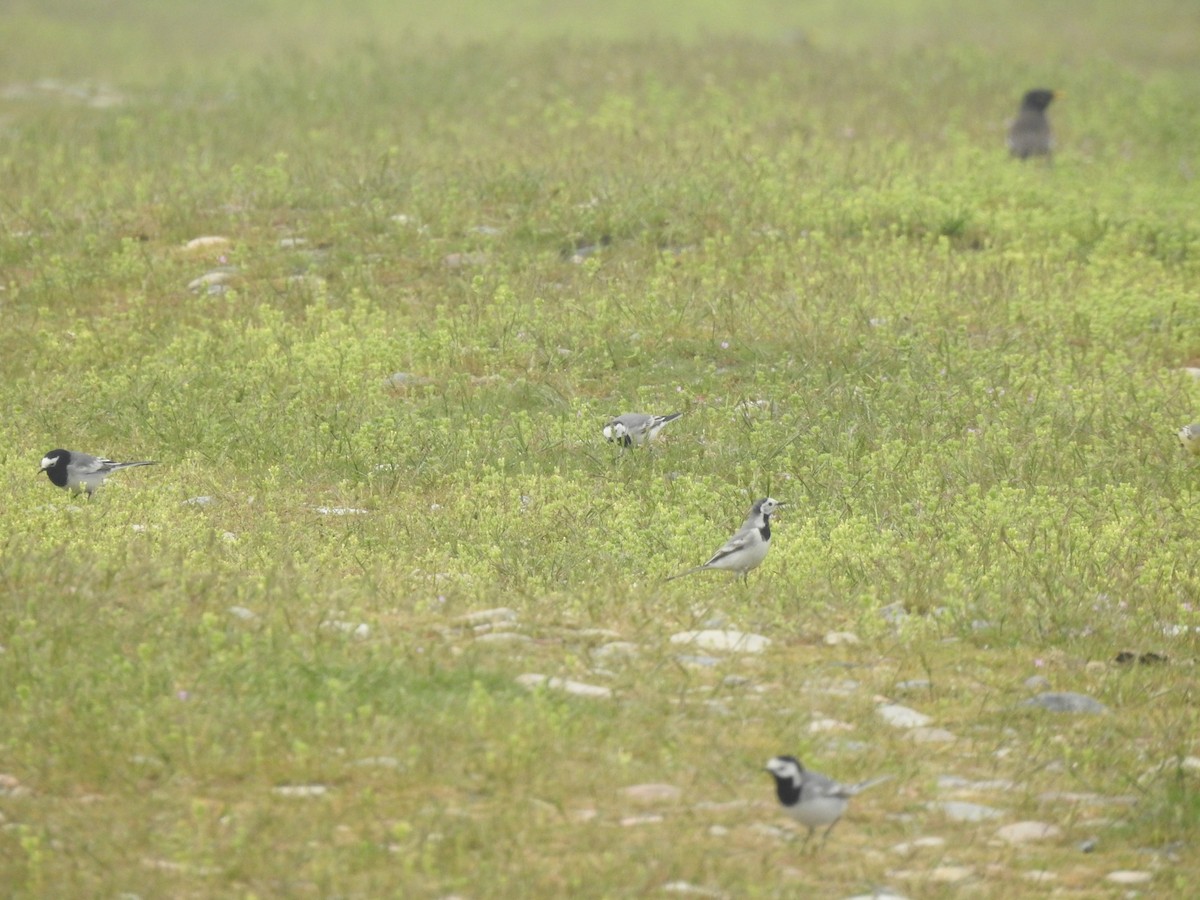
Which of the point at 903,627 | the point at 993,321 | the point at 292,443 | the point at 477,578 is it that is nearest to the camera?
the point at 903,627

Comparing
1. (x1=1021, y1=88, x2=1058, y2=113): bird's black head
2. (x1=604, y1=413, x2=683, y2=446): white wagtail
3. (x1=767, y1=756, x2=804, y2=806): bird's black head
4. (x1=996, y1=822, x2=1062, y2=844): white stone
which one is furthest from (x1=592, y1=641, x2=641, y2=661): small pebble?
(x1=1021, y1=88, x2=1058, y2=113): bird's black head

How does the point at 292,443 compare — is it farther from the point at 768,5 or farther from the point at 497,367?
the point at 768,5

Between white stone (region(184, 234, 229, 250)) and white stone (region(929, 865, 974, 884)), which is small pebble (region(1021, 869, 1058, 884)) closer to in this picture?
white stone (region(929, 865, 974, 884))

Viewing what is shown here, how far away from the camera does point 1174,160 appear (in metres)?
23.6

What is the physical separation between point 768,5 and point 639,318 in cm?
3167

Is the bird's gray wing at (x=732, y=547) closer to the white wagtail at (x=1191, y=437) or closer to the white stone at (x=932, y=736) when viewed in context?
the white stone at (x=932, y=736)

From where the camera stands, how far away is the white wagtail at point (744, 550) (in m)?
9.48

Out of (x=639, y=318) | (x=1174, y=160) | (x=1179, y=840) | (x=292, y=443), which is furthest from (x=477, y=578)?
(x=1174, y=160)

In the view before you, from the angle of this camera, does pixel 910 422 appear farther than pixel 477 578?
Yes

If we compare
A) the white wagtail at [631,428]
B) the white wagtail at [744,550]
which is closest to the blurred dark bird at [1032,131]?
the white wagtail at [631,428]

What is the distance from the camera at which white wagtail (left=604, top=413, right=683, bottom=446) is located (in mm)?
11922

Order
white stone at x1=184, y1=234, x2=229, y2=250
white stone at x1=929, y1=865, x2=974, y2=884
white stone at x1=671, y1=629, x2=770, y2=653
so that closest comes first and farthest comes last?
1. white stone at x1=929, y1=865, x2=974, y2=884
2. white stone at x1=671, y1=629, x2=770, y2=653
3. white stone at x1=184, y1=234, x2=229, y2=250

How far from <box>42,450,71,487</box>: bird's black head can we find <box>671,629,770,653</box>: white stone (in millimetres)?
4602

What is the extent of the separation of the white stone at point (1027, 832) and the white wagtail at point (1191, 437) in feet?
18.3
